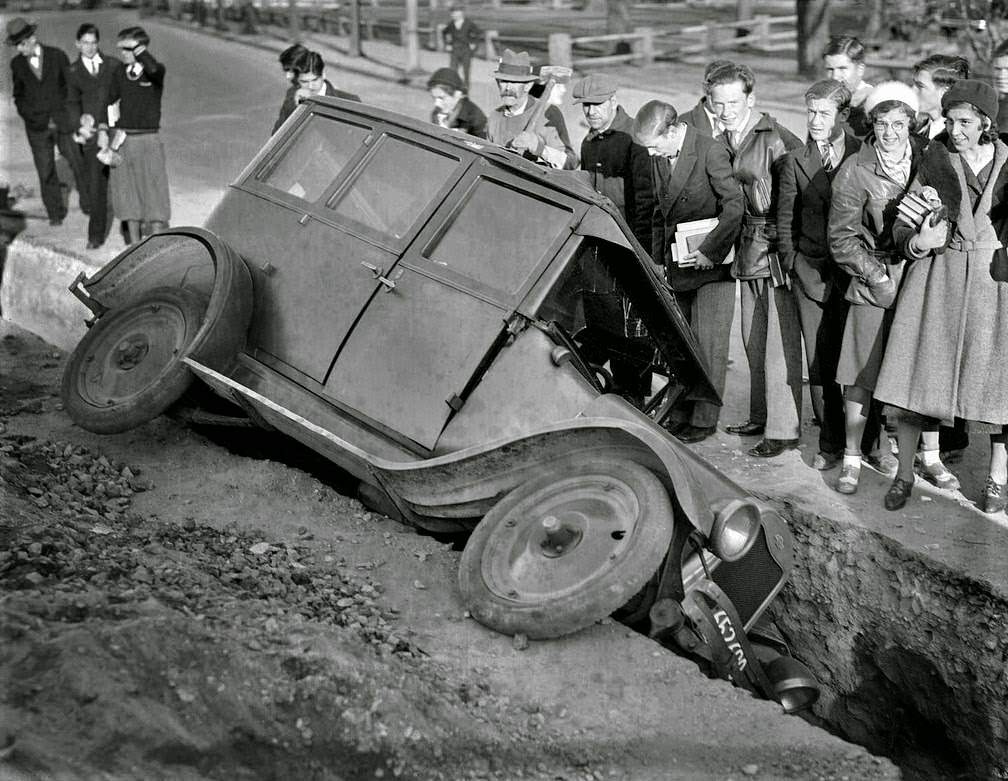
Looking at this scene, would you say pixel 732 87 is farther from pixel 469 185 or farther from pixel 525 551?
pixel 525 551

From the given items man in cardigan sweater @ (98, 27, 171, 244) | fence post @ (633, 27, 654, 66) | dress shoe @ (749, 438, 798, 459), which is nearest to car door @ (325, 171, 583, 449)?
dress shoe @ (749, 438, 798, 459)

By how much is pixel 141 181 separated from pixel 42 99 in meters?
2.79

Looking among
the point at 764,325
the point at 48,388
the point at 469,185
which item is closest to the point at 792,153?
the point at 764,325

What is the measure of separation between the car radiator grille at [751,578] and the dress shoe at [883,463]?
152 centimetres

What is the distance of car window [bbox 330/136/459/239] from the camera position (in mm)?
6059

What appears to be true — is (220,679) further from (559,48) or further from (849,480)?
(559,48)

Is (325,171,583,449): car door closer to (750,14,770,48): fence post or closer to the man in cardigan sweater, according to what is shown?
the man in cardigan sweater

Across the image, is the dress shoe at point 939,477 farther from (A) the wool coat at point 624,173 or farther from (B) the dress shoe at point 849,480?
(A) the wool coat at point 624,173

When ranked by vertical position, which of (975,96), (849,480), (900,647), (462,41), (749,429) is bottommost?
(900,647)

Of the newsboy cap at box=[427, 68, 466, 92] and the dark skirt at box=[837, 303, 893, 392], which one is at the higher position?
the newsboy cap at box=[427, 68, 466, 92]

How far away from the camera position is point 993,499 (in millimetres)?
6254

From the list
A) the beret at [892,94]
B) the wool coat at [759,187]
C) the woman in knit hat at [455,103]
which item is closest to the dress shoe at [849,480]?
the wool coat at [759,187]

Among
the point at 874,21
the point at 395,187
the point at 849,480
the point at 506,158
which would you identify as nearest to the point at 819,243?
the point at 849,480

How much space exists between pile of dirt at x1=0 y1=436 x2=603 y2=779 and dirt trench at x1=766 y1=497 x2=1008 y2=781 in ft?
7.93
